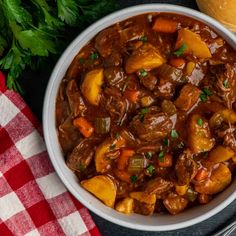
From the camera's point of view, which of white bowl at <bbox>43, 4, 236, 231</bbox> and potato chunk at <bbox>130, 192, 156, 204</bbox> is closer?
white bowl at <bbox>43, 4, 236, 231</bbox>

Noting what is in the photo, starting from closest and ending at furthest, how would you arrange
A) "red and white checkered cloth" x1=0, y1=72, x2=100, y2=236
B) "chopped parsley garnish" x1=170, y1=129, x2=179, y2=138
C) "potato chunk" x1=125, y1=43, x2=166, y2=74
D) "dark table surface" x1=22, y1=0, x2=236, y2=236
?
1. "potato chunk" x1=125, y1=43, x2=166, y2=74
2. "chopped parsley garnish" x1=170, y1=129, x2=179, y2=138
3. "red and white checkered cloth" x1=0, y1=72, x2=100, y2=236
4. "dark table surface" x1=22, y1=0, x2=236, y2=236

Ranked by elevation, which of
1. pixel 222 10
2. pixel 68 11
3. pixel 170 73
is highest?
pixel 68 11

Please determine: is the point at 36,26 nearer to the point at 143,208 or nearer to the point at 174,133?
the point at 174,133

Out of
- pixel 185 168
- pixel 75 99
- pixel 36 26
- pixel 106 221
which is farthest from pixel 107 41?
pixel 106 221

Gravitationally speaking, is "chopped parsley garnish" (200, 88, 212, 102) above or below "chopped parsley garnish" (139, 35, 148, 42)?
below

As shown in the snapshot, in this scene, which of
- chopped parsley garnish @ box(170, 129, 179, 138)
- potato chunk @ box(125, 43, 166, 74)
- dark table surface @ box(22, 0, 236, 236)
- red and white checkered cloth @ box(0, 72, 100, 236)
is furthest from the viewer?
dark table surface @ box(22, 0, 236, 236)

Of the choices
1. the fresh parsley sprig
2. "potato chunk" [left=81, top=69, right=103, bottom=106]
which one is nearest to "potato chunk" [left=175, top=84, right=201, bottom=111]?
"potato chunk" [left=81, top=69, right=103, bottom=106]

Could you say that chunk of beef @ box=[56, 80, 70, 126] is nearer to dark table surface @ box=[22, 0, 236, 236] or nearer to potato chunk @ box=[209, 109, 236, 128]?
dark table surface @ box=[22, 0, 236, 236]

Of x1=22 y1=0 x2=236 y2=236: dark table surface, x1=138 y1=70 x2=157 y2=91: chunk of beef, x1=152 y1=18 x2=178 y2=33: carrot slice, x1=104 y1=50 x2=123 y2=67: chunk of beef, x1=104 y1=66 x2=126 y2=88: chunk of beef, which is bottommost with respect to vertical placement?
x1=22 y1=0 x2=236 y2=236: dark table surface
